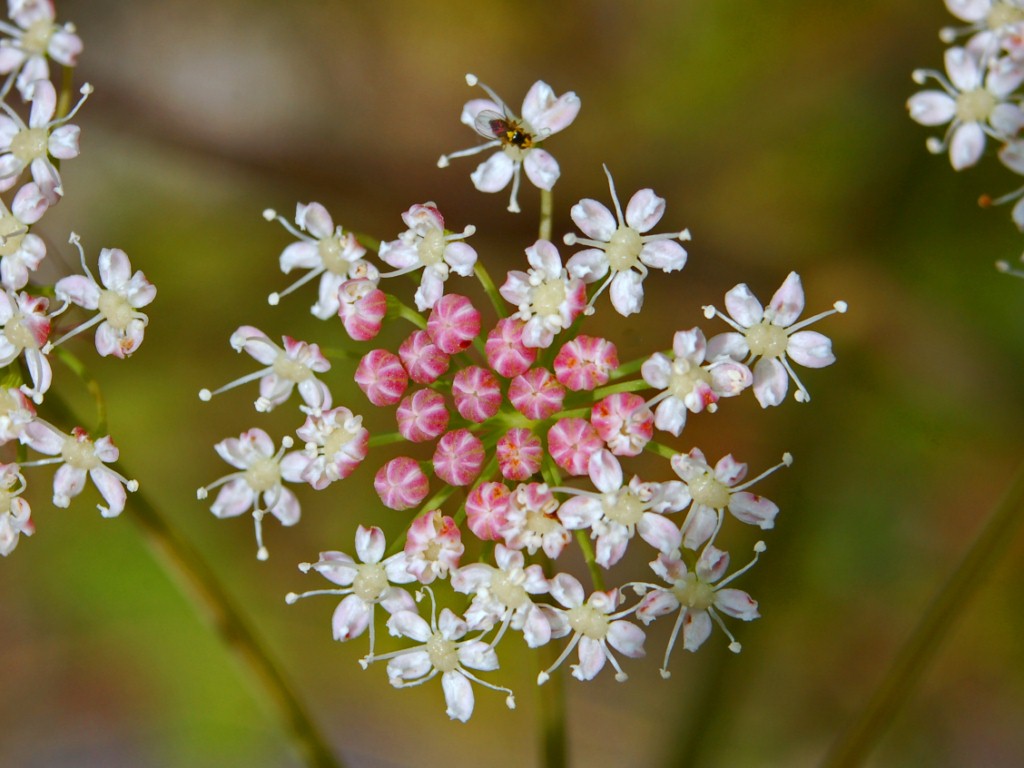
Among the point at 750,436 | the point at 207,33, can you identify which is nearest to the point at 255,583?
the point at 750,436

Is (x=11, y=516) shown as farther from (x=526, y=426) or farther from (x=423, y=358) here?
(x=526, y=426)

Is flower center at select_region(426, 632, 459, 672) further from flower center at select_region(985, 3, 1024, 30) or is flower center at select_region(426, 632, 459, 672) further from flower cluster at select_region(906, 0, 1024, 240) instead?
flower center at select_region(985, 3, 1024, 30)

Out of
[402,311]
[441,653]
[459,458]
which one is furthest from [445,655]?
[402,311]

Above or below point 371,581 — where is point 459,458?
above

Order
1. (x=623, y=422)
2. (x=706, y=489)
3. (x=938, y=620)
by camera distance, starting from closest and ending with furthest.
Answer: (x=623, y=422) < (x=706, y=489) < (x=938, y=620)

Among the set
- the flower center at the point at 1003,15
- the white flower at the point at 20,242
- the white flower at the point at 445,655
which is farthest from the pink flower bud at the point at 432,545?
the flower center at the point at 1003,15

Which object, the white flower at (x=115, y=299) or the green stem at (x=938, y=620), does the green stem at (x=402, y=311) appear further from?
the green stem at (x=938, y=620)
